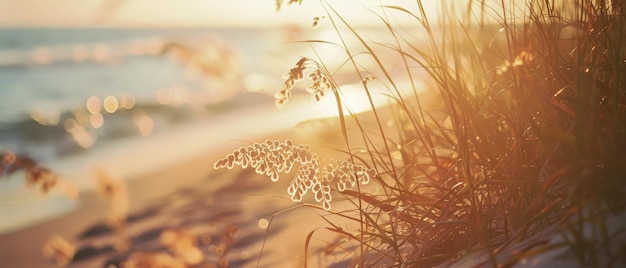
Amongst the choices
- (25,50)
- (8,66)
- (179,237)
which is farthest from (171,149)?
(25,50)

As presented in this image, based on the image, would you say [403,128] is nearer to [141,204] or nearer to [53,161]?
[141,204]

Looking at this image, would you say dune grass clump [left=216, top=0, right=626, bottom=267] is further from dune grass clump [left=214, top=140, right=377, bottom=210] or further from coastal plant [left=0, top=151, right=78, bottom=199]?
coastal plant [left=0, top=151, right=78, bottom=199]

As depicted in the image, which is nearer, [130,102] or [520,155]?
[520,155]

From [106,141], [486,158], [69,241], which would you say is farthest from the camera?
[106,141]

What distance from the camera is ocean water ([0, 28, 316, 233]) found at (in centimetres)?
506

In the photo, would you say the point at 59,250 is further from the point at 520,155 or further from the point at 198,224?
the point at 520,155

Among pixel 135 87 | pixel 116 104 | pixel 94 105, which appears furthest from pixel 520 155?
pixel 135 87

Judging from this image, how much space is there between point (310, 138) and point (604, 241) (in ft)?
6.02

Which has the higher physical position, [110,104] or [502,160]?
[110,104]

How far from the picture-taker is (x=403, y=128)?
7.50 ft

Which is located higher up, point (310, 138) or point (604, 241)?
point (310, 138)

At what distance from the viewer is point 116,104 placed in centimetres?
975

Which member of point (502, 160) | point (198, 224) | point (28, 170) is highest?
point (28, 170)

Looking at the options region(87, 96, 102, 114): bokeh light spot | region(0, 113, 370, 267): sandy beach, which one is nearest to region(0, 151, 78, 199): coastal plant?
region(0, 113, 370, 267): sandy beach
